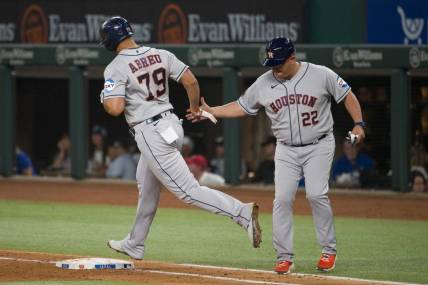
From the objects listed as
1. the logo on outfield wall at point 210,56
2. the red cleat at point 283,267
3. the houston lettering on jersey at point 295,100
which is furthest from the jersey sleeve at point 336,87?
the logo on outfield wall at point 210,56

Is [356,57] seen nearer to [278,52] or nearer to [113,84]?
[278,52]

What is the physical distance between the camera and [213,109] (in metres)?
8.55

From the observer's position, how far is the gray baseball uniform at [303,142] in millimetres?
8062

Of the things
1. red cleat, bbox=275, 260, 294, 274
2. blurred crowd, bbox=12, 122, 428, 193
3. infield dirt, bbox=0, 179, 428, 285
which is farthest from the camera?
blurred crowd, bbox=12, 122, 428, 193

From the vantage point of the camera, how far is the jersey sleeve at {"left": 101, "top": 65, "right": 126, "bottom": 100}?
26.6ft

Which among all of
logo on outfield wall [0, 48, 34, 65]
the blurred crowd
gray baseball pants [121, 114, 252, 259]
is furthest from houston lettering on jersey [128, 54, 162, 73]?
logo on outfield wall [0, 48, 34, 65]

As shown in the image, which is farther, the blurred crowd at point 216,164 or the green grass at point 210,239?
the blurred crowd at point 216,164

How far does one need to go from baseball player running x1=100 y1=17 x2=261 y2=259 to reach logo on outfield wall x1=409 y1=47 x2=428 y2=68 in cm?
765

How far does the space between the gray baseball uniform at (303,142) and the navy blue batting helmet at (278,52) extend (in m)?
0.20

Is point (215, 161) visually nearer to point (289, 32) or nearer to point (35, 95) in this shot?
point (289, 32)

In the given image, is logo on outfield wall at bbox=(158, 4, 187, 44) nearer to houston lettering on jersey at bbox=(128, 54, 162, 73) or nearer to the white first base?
houston lettering on jersey at bbox=(128, 54, 162, 73)

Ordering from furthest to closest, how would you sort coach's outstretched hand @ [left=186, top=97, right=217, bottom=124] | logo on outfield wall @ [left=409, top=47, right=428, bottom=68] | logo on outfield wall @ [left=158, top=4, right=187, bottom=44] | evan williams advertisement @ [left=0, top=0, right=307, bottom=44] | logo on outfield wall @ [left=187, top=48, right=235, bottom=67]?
logo on outfield wall @ [left=158, top=4, right=187, bottom=44], evan williams advertisement @ [left=0, top=0, right=307, bottom=44], logo on outfield wall @ [left=187, top=48, right=235, bottom=67], logo on outfield wall @ [left=409, top=47, right=428, bottom=68], coach's outstretched hand @ [left=186, top=97, right=217, bottom=124]

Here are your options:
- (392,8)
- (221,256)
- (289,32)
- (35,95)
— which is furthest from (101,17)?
(221,256)

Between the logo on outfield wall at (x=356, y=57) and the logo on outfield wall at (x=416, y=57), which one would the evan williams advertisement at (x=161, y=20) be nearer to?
the logo on outfield wall at (x=356, y=57)
